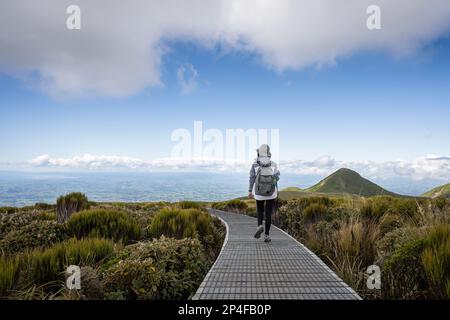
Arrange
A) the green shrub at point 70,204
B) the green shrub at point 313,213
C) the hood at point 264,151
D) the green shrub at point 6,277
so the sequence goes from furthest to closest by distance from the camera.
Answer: the green shrub at point 70,204, the green shrub at point 313,213, the hood at point 264,151, the green shrub at point 6,277

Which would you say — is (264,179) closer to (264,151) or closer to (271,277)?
(264,151)

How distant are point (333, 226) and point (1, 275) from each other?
8.04 m

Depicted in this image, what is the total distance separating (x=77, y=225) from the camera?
325 inches

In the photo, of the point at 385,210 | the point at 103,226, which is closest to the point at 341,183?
the point at 385,210

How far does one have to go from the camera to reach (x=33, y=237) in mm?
7406

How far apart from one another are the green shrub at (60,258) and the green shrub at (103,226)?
2008mm

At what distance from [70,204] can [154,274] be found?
31.4ft

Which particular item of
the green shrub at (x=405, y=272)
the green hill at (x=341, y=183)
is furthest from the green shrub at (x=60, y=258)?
the green hill at (x=341, y=183)

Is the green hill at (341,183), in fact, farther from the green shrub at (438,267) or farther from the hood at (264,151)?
the green shrub at (438,267)

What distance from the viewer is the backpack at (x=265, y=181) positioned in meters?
7.93

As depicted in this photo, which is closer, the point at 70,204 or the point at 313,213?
the point at 313,213
